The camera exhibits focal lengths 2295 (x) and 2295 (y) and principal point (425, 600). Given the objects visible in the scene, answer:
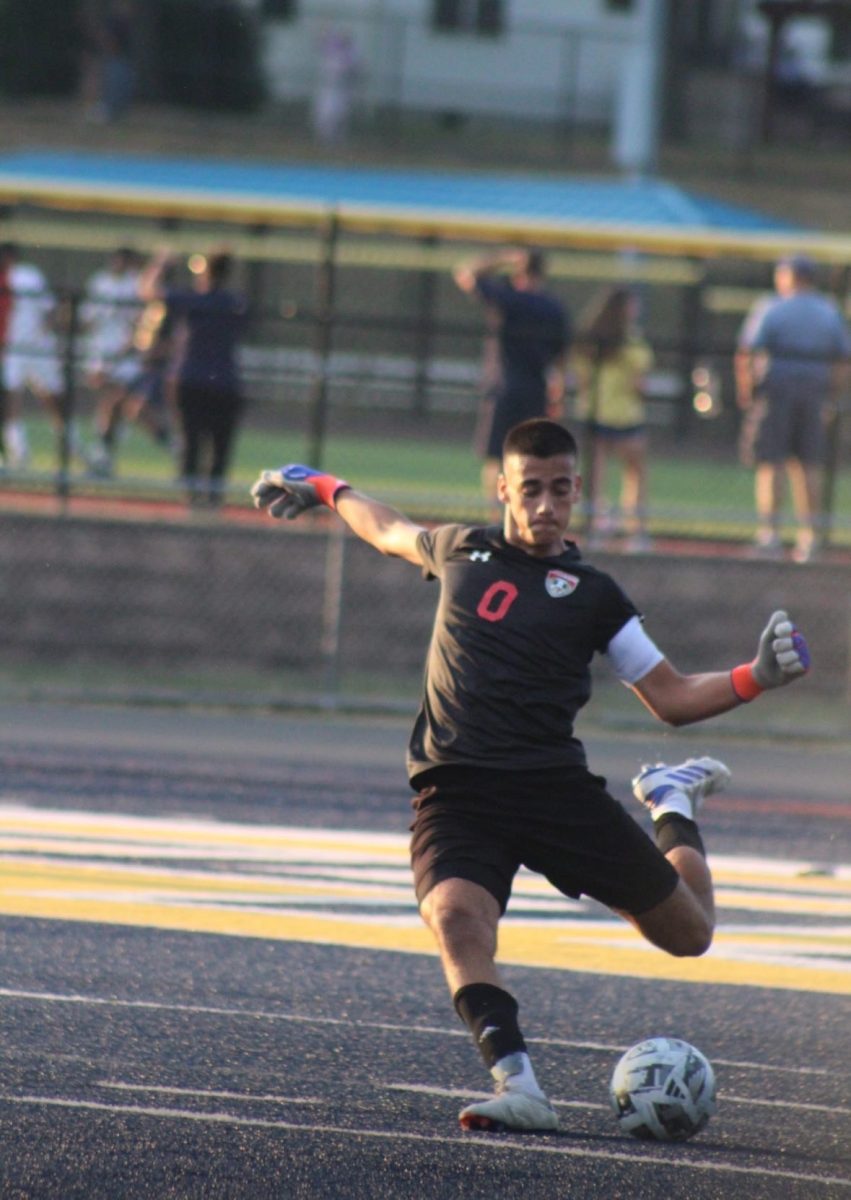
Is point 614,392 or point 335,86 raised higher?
point 335,86

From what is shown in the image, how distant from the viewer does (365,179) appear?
124ft

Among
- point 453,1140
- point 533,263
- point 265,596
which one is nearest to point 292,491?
point 453,1140

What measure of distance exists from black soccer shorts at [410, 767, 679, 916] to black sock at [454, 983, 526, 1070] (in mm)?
313

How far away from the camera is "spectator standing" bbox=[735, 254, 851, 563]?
50.3 ft

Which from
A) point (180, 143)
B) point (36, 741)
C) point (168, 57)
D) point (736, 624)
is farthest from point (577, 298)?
point (36, 741)

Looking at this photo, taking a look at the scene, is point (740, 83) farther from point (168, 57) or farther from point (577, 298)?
point (577, 298)

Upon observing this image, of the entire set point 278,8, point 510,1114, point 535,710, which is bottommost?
point 510,1114

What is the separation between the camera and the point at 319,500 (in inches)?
277

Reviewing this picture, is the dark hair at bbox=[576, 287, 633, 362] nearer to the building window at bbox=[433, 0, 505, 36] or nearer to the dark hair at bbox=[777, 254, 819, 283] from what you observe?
the dark hair at bbox=[777, 254, 819, 283]

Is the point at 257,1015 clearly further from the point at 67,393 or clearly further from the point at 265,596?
the point at 67,393

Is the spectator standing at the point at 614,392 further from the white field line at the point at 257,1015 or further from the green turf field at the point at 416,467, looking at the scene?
the white field line at the point at 257,1015

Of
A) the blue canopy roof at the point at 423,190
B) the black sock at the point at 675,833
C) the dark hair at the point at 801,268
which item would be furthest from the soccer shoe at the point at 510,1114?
the blue canopy roof at the point at 423,190

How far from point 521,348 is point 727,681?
9474mm

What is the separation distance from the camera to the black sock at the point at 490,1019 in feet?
18.3
